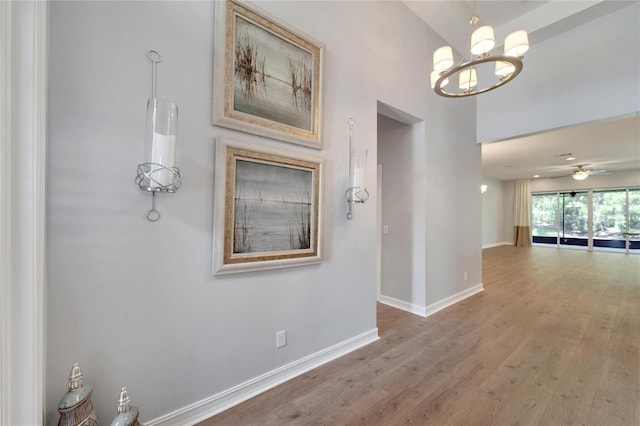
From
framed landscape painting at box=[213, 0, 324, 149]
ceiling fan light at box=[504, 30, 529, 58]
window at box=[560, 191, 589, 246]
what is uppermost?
ceiling fan light at box=[504, 30, 529, 58]

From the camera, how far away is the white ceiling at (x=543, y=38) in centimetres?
307

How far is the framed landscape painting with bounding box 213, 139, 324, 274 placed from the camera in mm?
1667

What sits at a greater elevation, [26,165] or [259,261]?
[26,165]

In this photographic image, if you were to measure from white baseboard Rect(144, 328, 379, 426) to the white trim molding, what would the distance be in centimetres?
70

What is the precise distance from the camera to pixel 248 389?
1815 millimetres

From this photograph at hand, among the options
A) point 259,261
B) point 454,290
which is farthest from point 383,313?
point 259,261

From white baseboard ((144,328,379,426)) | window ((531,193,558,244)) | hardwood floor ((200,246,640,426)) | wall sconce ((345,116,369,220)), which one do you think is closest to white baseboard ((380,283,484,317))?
hardwood floor ((200,246,640,426))

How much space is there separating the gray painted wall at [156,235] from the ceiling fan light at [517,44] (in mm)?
1247

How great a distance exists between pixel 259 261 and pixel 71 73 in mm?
1385

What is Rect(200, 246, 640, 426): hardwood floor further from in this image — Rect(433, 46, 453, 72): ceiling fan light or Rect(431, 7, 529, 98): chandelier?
Rect(433, 46, 453, 72): ceiling fan light

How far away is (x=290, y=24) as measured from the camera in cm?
200

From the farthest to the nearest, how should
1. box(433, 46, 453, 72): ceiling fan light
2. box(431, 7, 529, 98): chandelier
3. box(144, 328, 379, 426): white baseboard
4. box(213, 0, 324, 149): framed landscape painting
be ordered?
box(433, 46, 453, 72): ceiling fan light < box(431, 7, 529, 98): chandelier < box(213, 0, 324, 149): framed landscape painting < box(144, 328, 379, 426): white baseboard

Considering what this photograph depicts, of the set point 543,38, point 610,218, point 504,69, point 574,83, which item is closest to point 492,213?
point 610,218

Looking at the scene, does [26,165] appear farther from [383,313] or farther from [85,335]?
[383,313]
